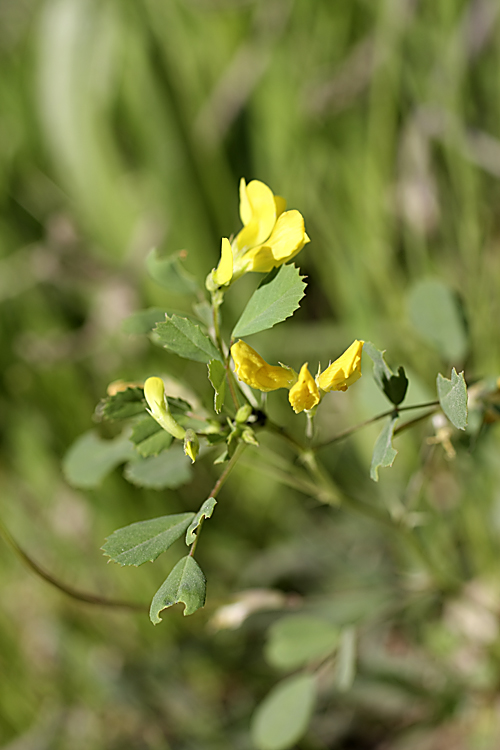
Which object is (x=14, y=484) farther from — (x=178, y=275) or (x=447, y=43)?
(x=447, y=43)

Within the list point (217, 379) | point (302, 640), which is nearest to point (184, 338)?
point (217, 379)

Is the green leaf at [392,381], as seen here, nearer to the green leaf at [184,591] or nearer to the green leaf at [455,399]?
the green leaf at [455,399]

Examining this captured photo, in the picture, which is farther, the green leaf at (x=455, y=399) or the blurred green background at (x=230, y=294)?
the blurred green background at (x=230, y=294)

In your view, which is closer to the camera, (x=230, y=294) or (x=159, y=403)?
(x=159, y=403)

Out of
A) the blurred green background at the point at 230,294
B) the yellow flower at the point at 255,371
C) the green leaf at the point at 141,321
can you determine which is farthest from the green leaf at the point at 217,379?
the blurred green background at the point at 230,294

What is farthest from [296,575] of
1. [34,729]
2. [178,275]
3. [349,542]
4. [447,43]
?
[447,43]

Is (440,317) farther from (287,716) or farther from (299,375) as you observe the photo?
(287,716)
